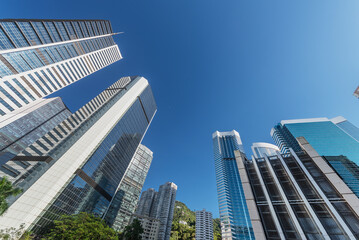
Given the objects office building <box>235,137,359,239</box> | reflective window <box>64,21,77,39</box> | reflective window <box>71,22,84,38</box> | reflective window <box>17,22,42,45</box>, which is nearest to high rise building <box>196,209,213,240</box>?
office building <box>235,137,359,239</box>

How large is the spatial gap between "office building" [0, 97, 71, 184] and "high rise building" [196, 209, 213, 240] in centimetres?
11981

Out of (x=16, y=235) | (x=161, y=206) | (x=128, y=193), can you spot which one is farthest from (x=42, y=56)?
(x=161, y=206)

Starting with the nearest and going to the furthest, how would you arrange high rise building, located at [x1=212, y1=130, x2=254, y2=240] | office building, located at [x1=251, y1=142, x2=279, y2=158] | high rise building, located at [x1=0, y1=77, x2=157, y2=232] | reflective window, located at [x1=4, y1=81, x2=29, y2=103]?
high rise building, located at [x1=0, y1=77, x2=157, y2=232], reflective window, located at [x1=4, y1=81, x2=29, y2=103], high rise building, located at [x1=212, y1=130, x2=254, y2=240], office building, located at [x1=251, y1=142, x2=279, y2=158]

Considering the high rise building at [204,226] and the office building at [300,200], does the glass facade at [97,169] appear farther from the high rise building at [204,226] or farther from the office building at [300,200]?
the high rise building at [204,226]

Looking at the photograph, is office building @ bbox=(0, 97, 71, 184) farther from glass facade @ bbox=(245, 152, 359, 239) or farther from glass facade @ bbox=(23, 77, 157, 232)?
glass facade @ bbox=(245, 152, 359, 239)

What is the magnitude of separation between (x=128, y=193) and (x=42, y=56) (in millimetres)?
86709

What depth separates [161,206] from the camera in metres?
111

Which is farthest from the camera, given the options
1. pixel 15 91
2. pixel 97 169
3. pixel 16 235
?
pixel 15 91

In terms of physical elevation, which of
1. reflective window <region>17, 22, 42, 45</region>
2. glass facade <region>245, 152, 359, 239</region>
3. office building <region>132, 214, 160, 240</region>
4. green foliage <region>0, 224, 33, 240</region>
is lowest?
green foliage <region>0, 224, 33, 240</region>

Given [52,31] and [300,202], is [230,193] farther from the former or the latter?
[52,31]

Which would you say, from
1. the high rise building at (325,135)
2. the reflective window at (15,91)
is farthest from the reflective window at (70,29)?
the high rise building at (325,135)

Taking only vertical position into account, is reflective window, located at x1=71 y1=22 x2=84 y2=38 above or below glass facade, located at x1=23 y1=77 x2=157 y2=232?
above

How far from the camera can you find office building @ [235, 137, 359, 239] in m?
11.1

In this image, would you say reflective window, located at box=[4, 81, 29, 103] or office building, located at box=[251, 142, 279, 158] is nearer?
reflective window, located at box=[4, 81, 29, 103]
